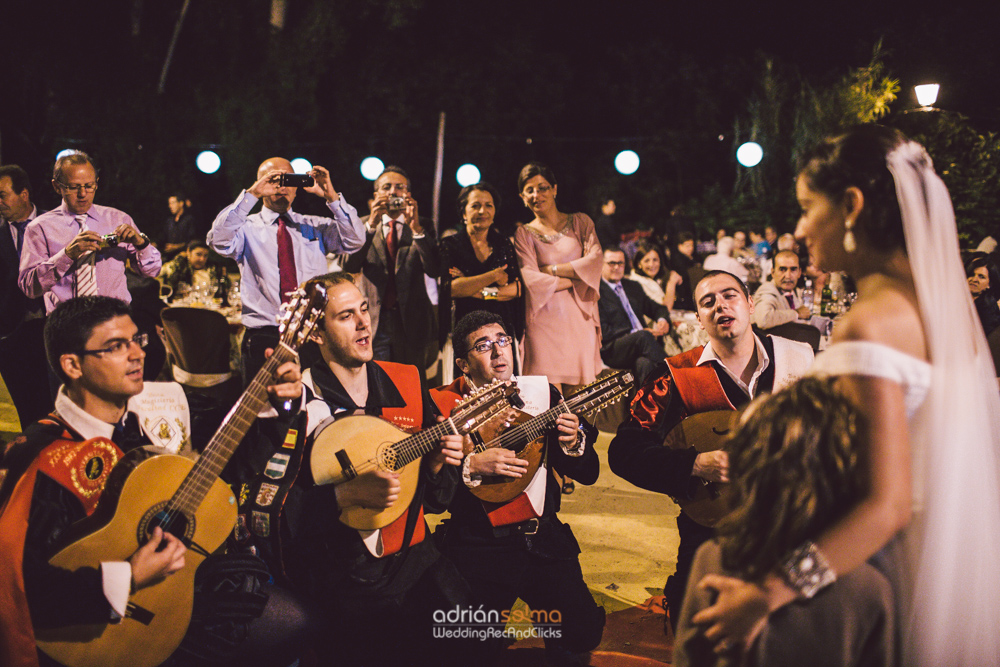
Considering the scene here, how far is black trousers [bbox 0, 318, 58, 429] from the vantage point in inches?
171

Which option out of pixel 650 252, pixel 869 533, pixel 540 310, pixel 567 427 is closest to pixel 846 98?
pixel 650 252

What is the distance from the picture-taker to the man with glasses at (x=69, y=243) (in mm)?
3982

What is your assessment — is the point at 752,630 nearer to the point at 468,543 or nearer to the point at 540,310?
the point at 468,543

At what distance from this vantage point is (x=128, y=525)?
221 cm

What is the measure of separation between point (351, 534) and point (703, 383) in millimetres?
1454

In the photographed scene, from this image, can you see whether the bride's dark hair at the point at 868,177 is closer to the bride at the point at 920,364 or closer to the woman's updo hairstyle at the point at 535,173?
the bride at the point at 920,364

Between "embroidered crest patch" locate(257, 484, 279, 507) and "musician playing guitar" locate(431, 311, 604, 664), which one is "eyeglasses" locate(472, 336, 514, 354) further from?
"embroidered crest patch" locate(257, 484, 279, 507)

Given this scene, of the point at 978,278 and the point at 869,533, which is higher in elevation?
the point at 978,278

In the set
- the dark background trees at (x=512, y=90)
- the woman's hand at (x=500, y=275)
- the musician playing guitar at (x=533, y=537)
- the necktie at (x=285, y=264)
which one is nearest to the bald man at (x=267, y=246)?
the necktie at (x=285, y=264)

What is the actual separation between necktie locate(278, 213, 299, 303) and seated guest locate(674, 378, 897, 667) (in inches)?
136

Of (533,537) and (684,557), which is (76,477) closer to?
(533,537)

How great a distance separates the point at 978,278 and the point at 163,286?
724 cm

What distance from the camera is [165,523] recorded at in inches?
89.7

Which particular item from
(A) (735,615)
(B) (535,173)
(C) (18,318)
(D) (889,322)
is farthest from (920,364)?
(C) (18,318)
